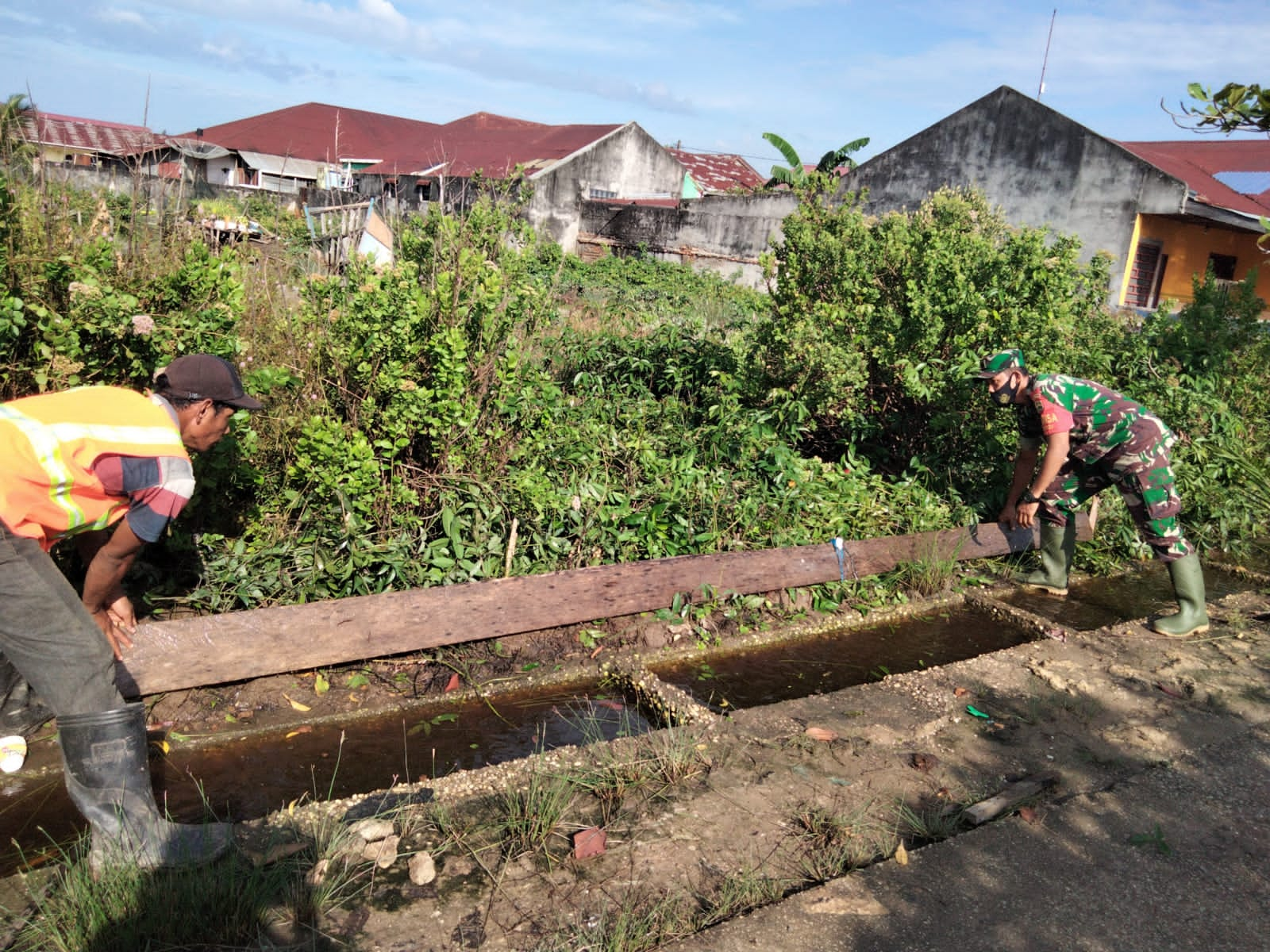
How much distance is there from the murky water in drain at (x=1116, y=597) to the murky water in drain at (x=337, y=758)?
11.3 feet

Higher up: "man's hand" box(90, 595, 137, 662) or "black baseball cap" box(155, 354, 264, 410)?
"black baseball cap" box(155, 354, 264, 410)

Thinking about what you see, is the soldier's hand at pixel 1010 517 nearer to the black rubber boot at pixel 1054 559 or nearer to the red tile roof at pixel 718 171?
the black rubber boot at pixel 1054 559

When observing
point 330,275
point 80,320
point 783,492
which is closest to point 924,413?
point 783,492

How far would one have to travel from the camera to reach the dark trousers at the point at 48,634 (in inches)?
113

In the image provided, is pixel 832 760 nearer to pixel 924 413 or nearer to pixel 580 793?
pixel 580 793

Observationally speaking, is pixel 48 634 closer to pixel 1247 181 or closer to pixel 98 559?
pixel 98 559

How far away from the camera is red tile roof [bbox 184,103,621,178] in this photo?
30078 mm

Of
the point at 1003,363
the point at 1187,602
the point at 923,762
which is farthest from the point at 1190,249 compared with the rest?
the point at 923,762

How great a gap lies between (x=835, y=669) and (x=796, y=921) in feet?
8.43

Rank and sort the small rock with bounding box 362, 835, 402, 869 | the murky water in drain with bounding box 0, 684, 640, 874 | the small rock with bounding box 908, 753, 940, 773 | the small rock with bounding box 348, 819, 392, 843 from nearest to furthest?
the small rock with bounding box 362, 835, 402, 869 → the small rock with bounding box 348, 819, 392, 843 → the murky water in drain with bounding box 0, 684, 640, 874 → the small rock with bounding box 908, 753, 940, 773

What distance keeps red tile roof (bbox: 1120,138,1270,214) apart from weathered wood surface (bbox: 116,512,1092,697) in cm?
1742

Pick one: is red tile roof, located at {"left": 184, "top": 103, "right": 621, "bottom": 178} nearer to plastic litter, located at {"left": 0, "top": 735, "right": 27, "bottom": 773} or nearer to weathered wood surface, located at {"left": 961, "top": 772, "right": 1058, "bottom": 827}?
plastic litter, located at {"left": 0, "top": 735, "right": 27, "bottom": 773}

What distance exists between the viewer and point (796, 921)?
2928 mm

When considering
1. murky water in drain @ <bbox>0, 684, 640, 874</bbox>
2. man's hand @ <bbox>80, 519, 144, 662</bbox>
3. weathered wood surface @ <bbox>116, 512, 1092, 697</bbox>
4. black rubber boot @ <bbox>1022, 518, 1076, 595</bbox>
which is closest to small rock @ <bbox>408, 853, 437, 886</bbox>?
murky water in drain @ <bbox>0, 684, 640, 874</bbox>
